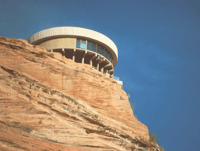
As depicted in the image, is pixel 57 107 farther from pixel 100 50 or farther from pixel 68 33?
pixel 100 50

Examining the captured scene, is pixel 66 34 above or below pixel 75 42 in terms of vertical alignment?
above

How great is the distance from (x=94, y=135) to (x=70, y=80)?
593 centimetres

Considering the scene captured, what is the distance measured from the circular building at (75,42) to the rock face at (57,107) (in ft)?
33.0

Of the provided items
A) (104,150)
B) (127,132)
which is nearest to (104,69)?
(127,132)

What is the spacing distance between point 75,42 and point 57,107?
16.8 meters

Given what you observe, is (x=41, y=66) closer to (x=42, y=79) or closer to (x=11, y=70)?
(x=42, y=79)

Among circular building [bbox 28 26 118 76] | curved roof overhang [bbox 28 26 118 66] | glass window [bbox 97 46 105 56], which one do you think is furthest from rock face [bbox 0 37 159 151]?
glass window [bbox 97 46 105 56]

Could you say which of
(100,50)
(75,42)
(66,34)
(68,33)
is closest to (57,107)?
(75,42)

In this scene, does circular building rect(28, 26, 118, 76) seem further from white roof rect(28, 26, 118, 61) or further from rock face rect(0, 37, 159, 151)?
rock face rect(0, 37, 159, 151)

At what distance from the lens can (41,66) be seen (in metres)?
20.5

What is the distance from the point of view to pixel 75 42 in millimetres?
32875

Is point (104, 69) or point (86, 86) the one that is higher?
point (104, 69)

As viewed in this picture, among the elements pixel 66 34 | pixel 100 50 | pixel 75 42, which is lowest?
pixel 75 42

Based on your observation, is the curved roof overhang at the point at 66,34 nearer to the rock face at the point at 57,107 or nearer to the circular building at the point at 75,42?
the circular building at the point at 75,42
